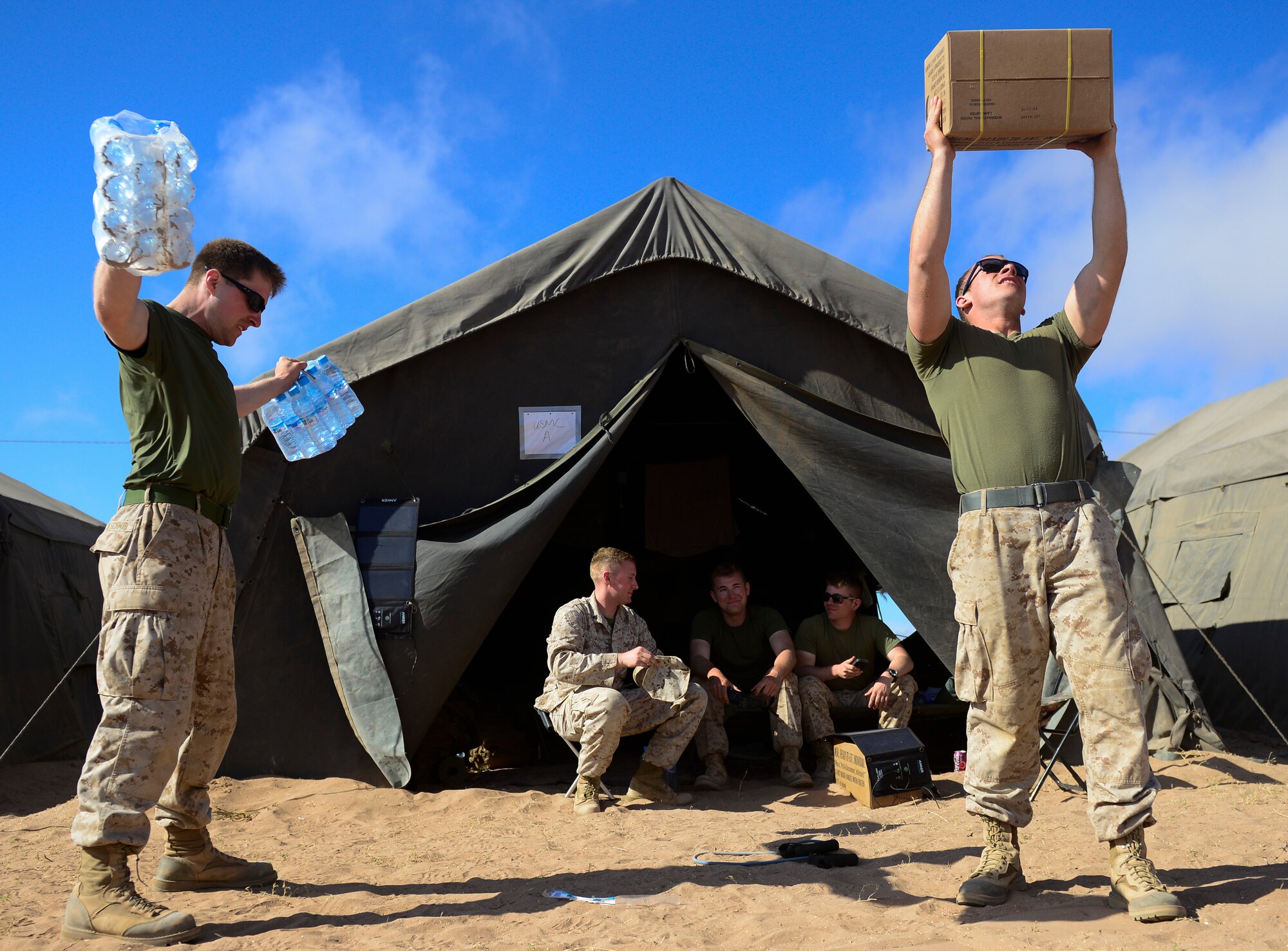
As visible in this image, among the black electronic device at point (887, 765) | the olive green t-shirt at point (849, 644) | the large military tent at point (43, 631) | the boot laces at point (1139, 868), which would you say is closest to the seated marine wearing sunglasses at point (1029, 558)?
the boot laces at point (1139, 868)

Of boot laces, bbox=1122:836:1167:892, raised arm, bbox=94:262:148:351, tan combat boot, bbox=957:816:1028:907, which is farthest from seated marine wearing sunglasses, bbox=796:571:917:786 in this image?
raised arm, bbox=94:262:148:351

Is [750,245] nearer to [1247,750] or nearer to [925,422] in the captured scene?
[925,422]

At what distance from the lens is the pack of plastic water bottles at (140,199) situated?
2.45 metres

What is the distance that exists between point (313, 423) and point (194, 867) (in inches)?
89.9

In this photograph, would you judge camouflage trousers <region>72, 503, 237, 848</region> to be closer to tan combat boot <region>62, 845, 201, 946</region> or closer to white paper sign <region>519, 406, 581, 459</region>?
tan combat boot <region>62, 845, 201, 946</region>

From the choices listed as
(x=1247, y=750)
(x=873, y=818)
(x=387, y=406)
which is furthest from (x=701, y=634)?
(x=1247, y=750)

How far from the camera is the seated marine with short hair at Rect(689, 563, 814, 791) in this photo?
16.2 feet

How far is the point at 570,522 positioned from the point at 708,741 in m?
2.35

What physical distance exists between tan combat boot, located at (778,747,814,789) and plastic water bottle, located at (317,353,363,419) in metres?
→ 2.67

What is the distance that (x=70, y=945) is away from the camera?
2.56 meters

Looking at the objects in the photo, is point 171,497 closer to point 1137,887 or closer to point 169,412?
point 169,412

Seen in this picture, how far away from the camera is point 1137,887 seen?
8.21ft

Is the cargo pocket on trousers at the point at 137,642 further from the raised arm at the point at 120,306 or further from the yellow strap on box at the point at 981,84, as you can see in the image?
the yellow strap on box at the point at 981,84

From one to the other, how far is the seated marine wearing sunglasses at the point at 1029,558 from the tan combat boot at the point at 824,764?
7.17 feet
